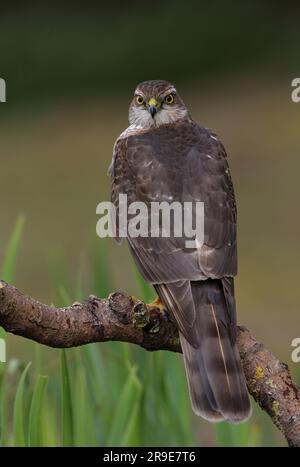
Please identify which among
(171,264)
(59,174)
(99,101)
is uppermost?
(99,101)

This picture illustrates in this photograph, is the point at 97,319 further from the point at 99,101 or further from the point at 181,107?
the point at 99,101

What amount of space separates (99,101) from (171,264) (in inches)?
334

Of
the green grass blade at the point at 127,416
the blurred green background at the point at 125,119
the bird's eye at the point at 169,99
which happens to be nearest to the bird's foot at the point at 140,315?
the green grass blade at the point at 127,416

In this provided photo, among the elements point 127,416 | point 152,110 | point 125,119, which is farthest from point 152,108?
point 125,119

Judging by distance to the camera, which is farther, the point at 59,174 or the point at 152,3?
the point at 152,3

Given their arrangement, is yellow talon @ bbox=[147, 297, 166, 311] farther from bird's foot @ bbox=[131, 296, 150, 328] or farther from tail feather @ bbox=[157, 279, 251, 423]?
bird's foot @ bbox=[131, 296, 150, 328]

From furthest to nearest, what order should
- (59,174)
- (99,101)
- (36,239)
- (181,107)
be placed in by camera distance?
(99,101) → (59,174) → (36,239) → (181,107)

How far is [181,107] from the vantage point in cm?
425

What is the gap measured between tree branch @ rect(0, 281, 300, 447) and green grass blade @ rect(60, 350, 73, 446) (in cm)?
24

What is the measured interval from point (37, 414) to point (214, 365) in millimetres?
477

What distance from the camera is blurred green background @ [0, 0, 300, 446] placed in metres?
8.35

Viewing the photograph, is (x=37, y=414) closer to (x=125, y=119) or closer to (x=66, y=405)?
(x=66, y=405)

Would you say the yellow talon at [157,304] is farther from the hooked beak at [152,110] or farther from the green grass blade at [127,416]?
the hooked beak at [152,110]

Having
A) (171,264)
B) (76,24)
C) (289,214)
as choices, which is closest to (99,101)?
(76,24)
